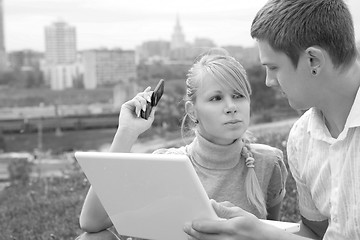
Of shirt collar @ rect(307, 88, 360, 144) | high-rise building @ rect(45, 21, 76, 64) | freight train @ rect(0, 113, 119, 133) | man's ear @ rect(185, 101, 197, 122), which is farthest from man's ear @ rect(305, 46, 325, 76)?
high-rise building @ rect(45, 21, 76, 64)

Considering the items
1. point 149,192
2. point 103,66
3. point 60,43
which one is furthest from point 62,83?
point 149,192

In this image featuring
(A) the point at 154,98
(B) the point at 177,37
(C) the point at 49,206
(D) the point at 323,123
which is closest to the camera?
(D) the point at 323,123

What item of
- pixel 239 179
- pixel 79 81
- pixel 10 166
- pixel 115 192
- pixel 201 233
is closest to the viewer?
pixel 201 233

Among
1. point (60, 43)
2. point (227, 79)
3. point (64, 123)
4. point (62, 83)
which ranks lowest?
point (64, 123)

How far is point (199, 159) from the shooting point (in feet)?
7.07

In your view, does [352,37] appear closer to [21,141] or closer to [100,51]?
[21,141]

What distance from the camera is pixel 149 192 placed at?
168 centimetres

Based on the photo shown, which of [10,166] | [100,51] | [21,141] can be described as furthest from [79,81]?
[10,166]

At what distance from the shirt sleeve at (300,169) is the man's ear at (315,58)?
0.31 m

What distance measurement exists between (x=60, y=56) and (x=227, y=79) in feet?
75.7

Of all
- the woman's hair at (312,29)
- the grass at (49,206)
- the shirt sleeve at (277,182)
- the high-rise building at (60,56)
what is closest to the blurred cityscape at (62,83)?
the high-rise building at (60,56)

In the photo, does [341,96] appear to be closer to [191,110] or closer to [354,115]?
[354,115]

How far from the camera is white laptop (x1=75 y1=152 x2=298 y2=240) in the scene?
61.8 inches

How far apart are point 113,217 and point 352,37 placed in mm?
840
